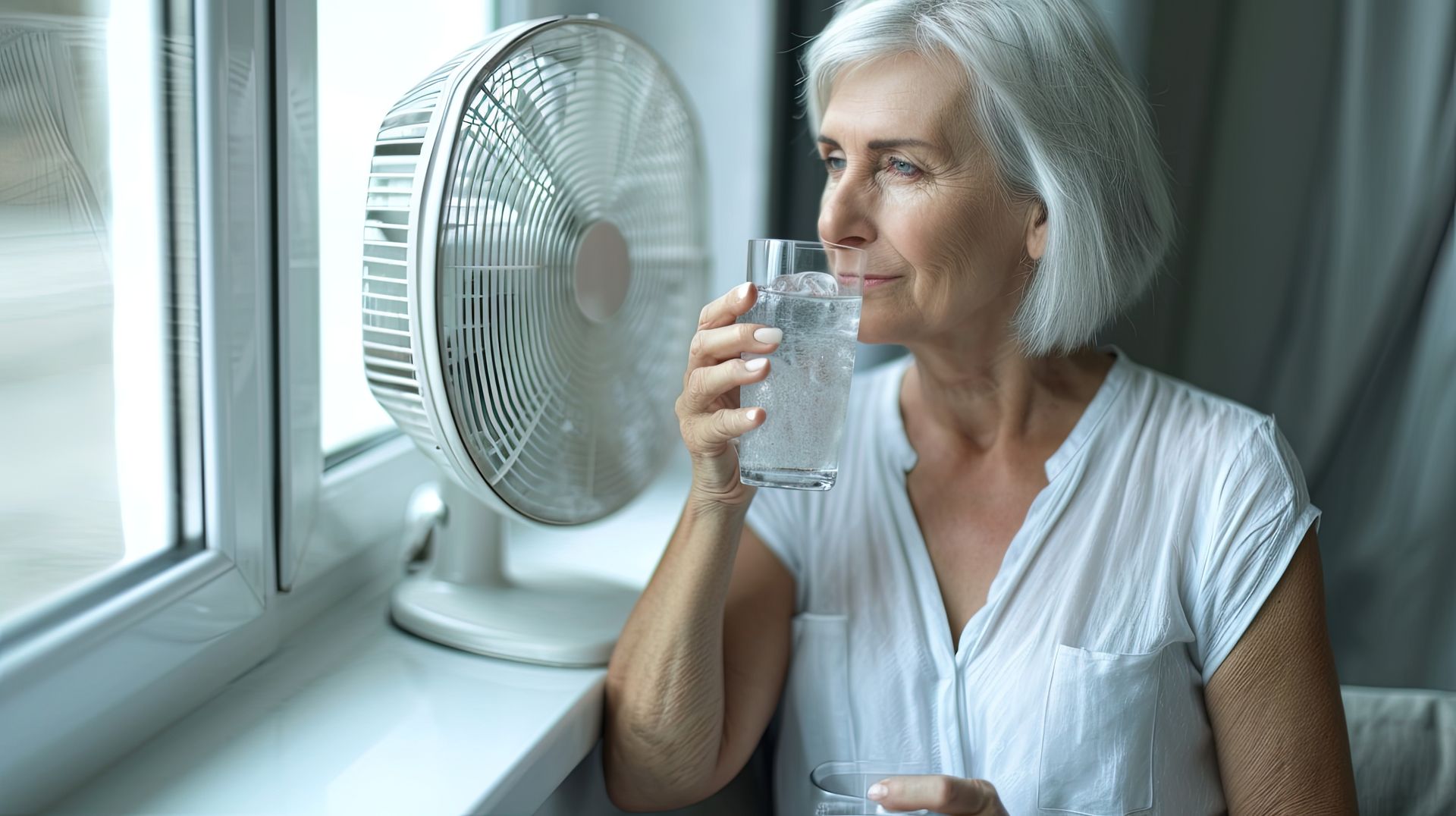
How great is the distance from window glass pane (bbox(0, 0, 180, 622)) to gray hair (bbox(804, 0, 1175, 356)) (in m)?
0.74

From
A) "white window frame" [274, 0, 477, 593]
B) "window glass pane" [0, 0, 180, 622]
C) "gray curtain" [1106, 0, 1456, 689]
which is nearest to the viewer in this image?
"window glass pane" [0, 0, 180, 622]

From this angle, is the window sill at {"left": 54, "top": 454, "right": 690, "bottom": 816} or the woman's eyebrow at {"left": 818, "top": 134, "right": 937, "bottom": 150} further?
the woman's eyebrow at {"left": 818, "top": 134, "right": 937, "bottom": 150}

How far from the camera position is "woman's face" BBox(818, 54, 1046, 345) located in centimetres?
119

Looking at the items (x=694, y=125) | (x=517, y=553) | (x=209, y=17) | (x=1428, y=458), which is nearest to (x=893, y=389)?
(x=694, y=125)

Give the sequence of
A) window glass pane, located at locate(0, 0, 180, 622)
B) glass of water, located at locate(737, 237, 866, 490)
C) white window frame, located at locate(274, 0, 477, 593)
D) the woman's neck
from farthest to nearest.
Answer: the woman's neck, white window frame, located at locate(274, 0, 477, 593), glass of water, located at locate(737, 237, 866, 490), window glass pane, located at locate(0, 0, 180, 622)

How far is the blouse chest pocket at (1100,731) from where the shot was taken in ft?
3.81

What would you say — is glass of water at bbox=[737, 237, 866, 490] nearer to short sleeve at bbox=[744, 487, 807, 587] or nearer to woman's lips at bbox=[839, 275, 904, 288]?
woman's lips at bbox=[839, 275, 904, 288]

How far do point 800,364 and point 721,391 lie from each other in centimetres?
9

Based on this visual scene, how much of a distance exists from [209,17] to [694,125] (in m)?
0.53

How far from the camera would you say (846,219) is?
3.93 ft

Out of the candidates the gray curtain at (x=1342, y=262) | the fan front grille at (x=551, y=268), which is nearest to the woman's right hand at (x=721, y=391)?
the fan front grille at (x=551, y=268)

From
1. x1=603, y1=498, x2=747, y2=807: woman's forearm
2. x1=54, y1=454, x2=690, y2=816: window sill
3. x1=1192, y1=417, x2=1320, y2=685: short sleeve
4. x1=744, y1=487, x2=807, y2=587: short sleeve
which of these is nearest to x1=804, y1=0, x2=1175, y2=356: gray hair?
x1=1192, y1=417, x2=1320, y2=685: short sleeve

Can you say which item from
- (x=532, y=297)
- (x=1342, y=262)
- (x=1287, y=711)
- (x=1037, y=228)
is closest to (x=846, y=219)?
(x=1037, y=228)

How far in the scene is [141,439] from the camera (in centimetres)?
98
